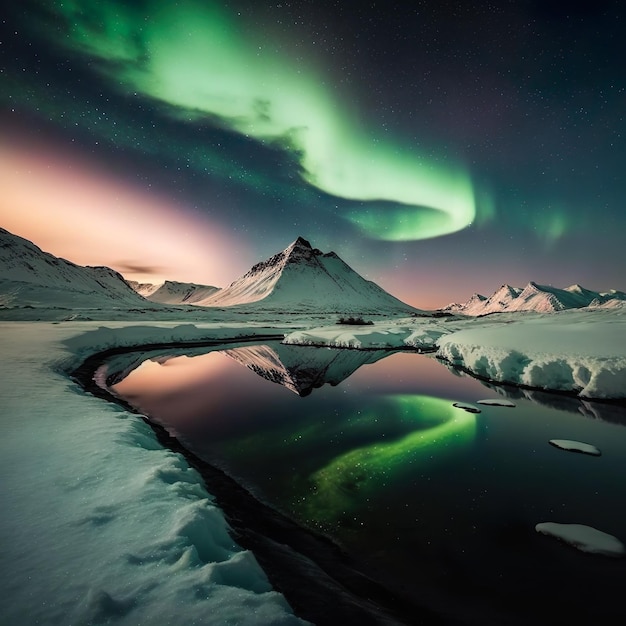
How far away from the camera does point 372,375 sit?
71.9 ft

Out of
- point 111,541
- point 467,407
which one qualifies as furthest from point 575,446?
point 111,541

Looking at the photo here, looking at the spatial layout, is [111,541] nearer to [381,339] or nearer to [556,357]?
[556,357]

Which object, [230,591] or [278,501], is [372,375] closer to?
[278,501]

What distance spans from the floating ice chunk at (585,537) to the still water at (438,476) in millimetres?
184

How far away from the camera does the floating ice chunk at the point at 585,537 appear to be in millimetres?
5461

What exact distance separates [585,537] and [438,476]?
2.89 metres

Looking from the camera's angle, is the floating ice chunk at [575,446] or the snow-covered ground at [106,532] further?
the floating ice chunk at [575,446]

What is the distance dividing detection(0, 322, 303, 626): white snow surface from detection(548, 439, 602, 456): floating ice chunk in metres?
9.83

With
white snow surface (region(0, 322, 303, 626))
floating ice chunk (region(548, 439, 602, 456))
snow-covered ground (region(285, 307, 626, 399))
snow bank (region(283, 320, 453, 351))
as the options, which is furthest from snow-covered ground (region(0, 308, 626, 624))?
snow bank (region(283, 320, 453, 351))

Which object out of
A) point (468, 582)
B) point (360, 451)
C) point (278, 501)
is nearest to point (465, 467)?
point (360, 451)

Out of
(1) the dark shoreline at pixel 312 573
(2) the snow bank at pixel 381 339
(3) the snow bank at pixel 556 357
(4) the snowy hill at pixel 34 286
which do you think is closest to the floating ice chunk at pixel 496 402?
(3) the snow bank at pixel 556 357

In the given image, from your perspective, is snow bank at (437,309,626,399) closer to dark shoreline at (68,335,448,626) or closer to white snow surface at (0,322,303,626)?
dark shoreline at (68,335,448,626)

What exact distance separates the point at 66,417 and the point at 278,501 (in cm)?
565

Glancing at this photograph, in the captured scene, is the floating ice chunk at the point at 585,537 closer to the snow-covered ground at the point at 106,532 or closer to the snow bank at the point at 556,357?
the snow-covered ground at the point at 106,532
